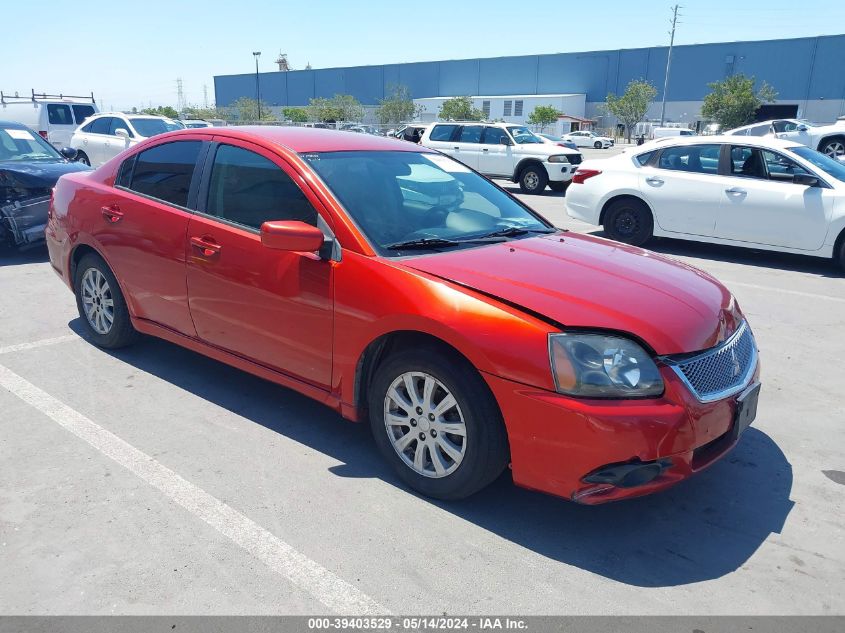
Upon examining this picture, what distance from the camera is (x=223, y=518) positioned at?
3.10 meters

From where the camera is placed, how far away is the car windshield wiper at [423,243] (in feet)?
11.4

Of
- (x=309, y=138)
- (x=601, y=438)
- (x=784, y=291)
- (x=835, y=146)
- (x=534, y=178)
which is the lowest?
(x=784, y=291)

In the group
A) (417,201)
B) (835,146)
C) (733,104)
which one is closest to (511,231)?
(417,201)

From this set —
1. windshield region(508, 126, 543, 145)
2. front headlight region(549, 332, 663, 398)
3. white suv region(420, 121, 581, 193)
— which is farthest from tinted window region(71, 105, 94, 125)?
front headlight region(549, 332, 663, 398)

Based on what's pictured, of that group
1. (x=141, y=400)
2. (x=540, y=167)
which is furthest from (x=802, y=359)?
(x=540, y=167)

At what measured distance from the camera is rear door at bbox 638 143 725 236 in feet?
29.2

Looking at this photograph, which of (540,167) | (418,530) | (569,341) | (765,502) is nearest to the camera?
(569,341)

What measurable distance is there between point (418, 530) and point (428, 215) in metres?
1.77

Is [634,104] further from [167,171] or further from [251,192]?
[251,192]

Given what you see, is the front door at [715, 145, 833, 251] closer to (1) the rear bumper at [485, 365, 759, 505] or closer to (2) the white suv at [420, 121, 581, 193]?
(1) the rear bumper at [485, 365, 759, 505]

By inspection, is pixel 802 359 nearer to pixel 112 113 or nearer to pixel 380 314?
pixel 380 314

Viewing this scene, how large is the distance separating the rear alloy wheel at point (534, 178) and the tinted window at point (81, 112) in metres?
13.8

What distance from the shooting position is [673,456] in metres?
2.79

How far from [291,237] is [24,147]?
789 centimetres
